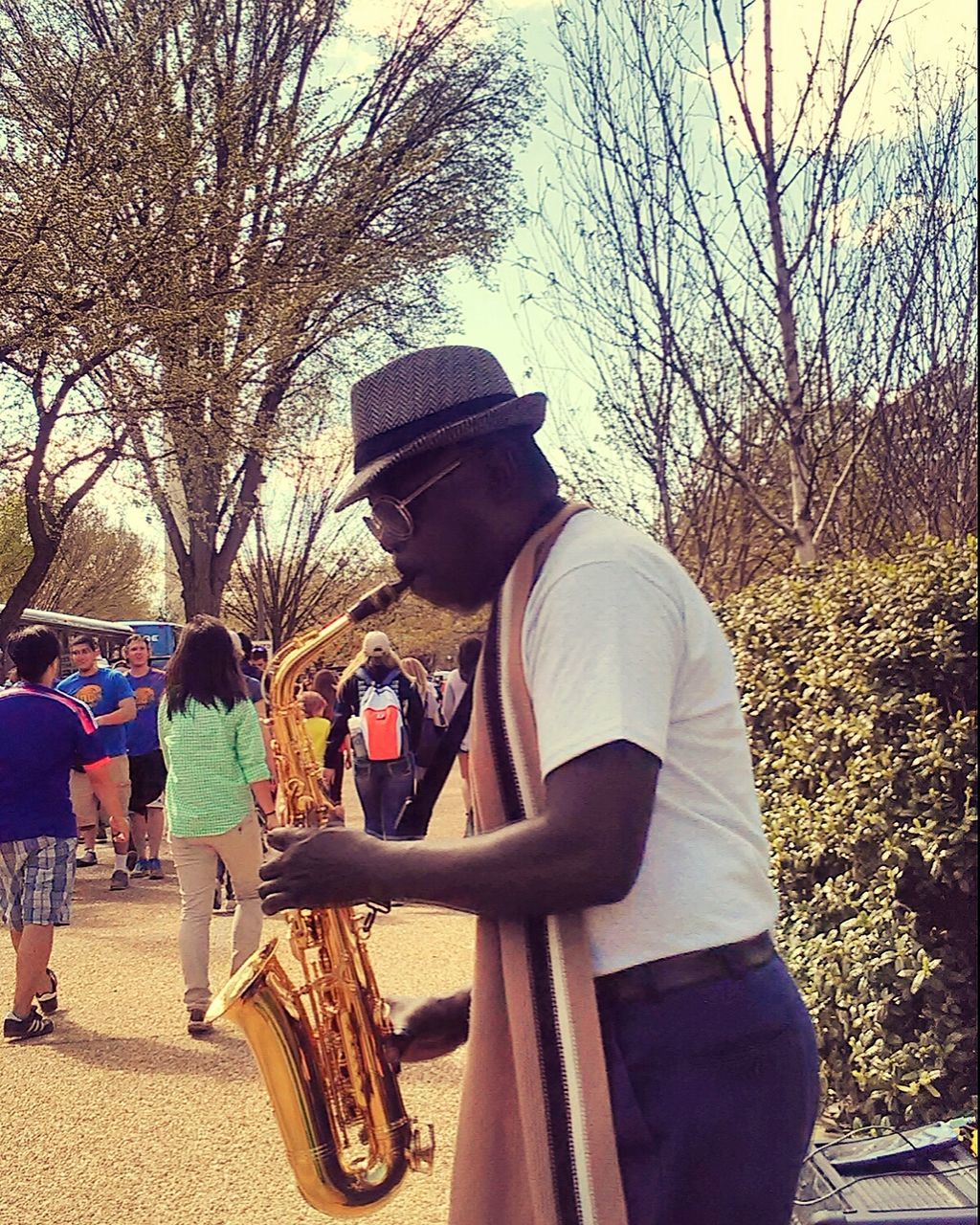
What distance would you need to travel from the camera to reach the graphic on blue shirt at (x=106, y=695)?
958 cm

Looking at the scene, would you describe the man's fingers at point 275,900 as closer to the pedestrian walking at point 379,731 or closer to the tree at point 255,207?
the pedestrian walking at point 379,731

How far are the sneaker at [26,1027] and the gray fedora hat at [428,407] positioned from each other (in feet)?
16.4

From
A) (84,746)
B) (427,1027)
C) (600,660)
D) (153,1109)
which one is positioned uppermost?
(600,660)

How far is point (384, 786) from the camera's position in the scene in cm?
947

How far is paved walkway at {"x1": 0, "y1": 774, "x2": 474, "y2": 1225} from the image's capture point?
420 cm

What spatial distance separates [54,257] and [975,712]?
9687 mm

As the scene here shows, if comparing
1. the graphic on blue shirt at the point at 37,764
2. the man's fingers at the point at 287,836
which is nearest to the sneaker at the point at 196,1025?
the graphic on blue shirt at the point at 37,764

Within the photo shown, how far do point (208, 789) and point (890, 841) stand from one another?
3278 mm

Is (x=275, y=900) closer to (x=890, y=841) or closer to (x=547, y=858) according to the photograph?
(x=547, y=858)

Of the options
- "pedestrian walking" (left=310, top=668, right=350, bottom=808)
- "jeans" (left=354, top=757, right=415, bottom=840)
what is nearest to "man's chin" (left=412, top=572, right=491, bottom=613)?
"pedestrian walking" (left=310, top=668, right=350, bottom=808)

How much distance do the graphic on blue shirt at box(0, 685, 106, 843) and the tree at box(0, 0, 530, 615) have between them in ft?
21.6

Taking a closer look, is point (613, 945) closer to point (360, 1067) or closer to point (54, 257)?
point (360, 1067)

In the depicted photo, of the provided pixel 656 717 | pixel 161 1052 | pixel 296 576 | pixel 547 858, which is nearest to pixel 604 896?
pixel 547 858

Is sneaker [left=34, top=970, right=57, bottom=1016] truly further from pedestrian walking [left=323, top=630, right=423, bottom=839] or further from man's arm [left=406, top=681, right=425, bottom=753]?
man's arm [left=406, top=681, right=425, bottom=753]
